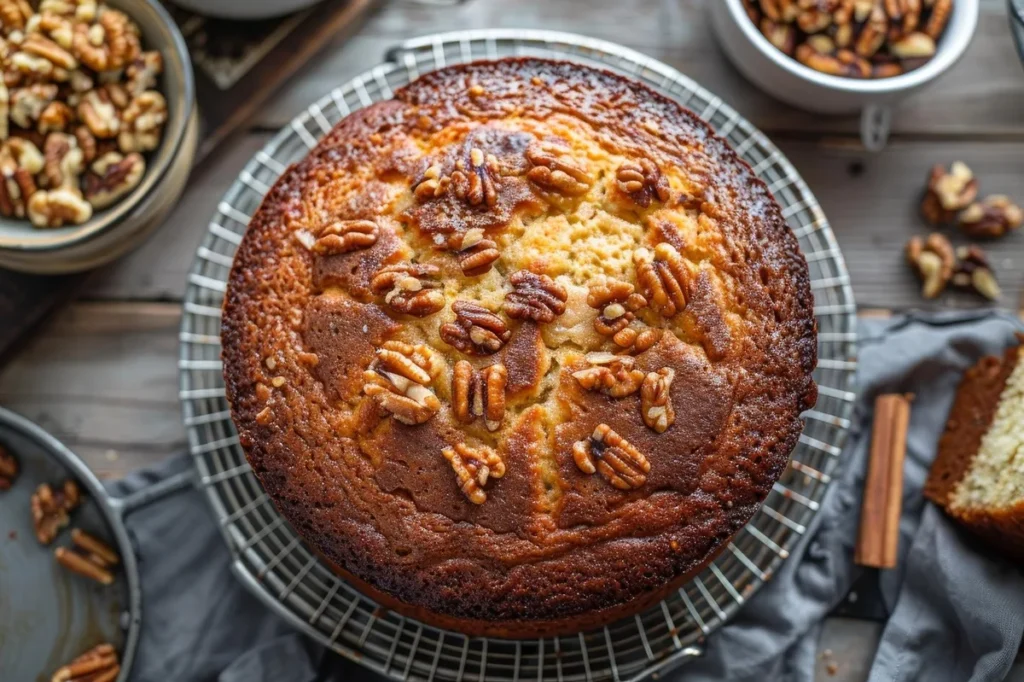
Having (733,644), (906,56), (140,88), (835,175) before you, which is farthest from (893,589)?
(140,88)

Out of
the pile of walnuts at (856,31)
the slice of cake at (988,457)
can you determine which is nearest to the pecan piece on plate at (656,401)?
the slice of cake at (988,457)

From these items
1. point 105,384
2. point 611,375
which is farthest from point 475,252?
point 105,384

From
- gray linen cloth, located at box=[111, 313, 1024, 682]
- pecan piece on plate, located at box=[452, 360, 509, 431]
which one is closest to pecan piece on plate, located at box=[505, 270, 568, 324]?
pecan piece on plate, located at box=[452, 360, 509, 431]

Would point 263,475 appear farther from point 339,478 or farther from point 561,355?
point 561,355

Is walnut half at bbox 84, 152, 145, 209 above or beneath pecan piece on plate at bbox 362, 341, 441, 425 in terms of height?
beneath

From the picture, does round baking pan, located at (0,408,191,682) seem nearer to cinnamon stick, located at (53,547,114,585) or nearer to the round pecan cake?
→ cinnamon stick, located at (53,547,114,585)

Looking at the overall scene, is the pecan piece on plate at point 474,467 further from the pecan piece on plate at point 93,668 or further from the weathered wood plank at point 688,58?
the weathered wood plank at point 688,58
